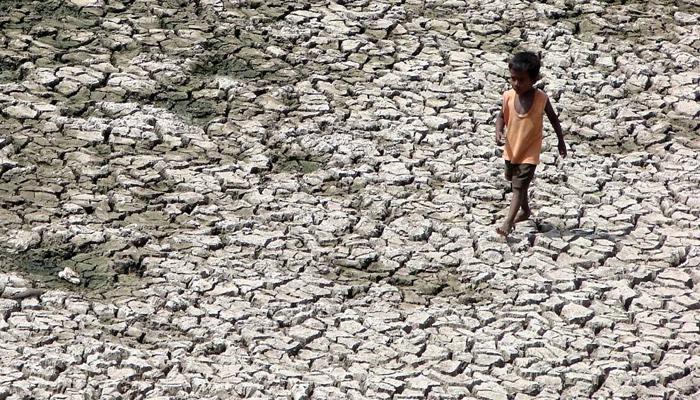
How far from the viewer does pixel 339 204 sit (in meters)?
8.49

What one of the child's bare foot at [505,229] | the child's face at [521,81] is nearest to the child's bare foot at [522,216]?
the child's bare foot at [505,229]

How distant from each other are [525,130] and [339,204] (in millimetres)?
1183

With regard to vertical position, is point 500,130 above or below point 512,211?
above

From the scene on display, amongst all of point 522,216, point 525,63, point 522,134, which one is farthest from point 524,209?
point 525,63

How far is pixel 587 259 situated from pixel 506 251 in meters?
0.44

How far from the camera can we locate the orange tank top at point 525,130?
8.07 meters

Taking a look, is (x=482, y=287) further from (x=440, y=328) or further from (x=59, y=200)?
(x=59, y=200)

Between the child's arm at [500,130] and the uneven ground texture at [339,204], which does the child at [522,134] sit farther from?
the uneven ground texture at [339,204]

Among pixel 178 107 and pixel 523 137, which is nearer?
pixel 523 137

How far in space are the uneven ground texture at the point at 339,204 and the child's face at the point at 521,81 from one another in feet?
2.65

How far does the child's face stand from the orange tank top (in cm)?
9

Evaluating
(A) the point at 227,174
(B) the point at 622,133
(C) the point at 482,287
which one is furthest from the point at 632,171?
(A) the point at 227,174

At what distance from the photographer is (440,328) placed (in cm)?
736

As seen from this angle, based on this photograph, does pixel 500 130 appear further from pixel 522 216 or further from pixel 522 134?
pixel 522 216
